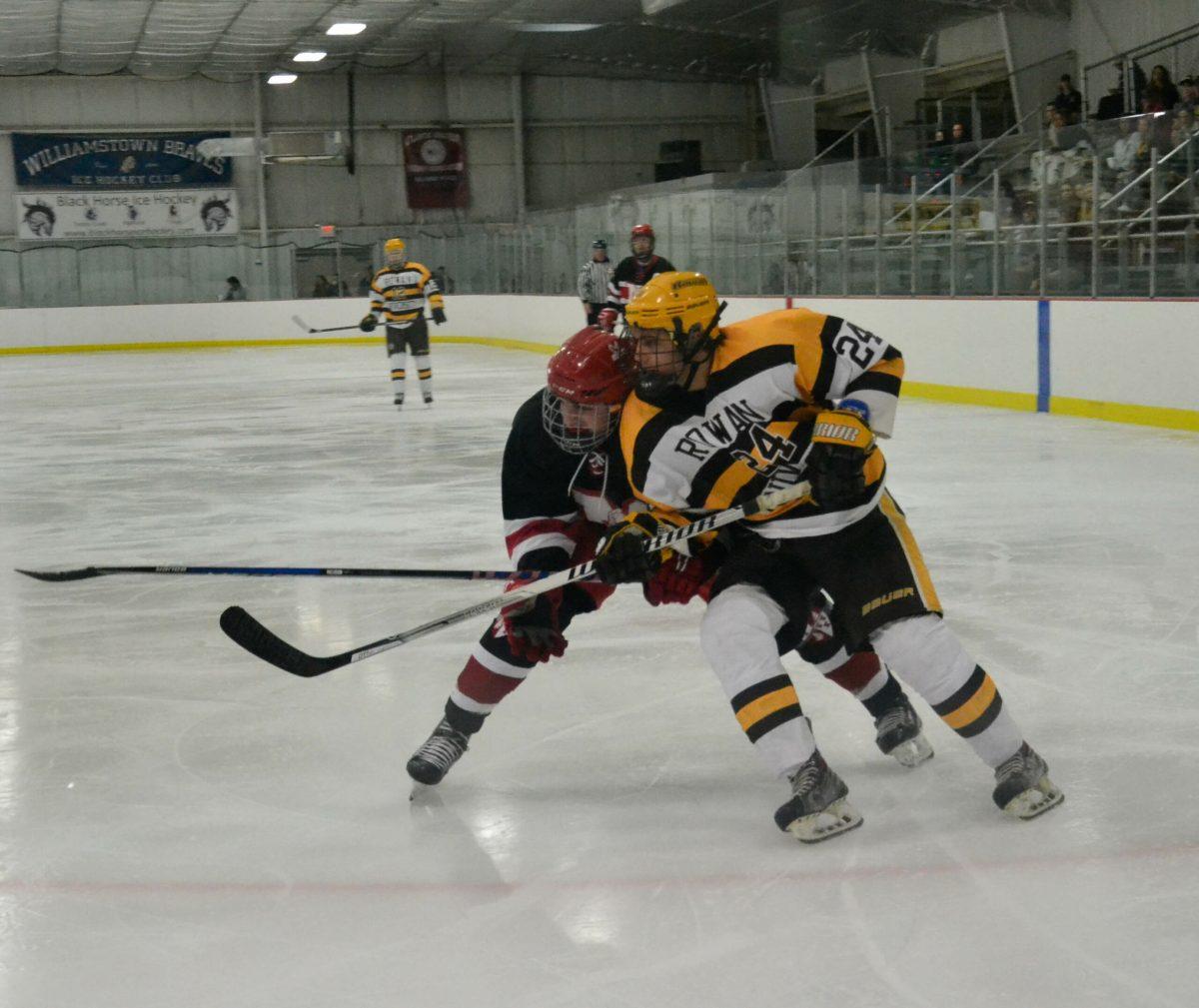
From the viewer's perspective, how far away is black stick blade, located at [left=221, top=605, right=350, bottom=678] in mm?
2768

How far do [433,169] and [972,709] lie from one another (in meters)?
22.0

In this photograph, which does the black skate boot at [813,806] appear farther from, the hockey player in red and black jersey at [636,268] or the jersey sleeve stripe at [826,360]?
the hockey player in red and black jersey at [636,268]

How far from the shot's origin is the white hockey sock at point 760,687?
2.48 meters

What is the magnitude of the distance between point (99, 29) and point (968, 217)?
1234cm

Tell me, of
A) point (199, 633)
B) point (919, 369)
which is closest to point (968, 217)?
point (919, 369)

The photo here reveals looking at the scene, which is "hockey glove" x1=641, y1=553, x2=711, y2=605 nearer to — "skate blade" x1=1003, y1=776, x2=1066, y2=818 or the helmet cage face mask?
the helmet cage face mask

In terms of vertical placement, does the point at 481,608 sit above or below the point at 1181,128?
below

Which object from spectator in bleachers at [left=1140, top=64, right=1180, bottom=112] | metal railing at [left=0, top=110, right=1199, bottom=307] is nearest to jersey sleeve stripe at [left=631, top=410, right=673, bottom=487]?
metal railing at [left=0, top=110, right=1199, bottom=307]

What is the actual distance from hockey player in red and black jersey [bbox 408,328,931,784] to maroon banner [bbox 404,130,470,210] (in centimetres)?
2141

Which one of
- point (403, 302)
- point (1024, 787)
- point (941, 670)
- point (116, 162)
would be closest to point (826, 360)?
point (941, 670)

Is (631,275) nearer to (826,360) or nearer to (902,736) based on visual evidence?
(902,736)

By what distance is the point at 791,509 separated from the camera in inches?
103

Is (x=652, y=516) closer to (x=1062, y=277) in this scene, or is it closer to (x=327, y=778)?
(x=327, y=778)

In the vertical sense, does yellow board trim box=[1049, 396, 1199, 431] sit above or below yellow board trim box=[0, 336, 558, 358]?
below
